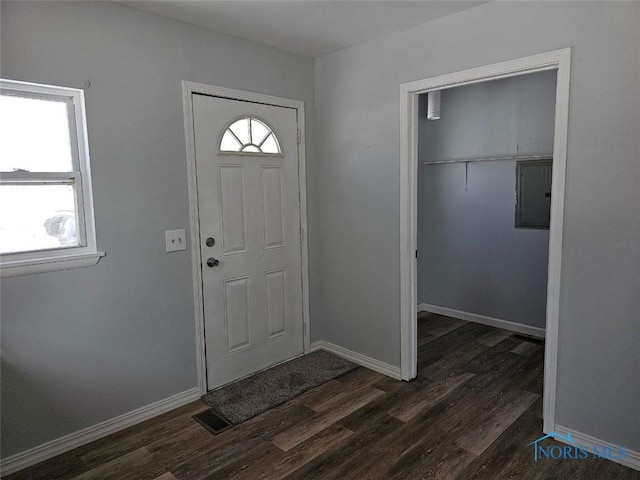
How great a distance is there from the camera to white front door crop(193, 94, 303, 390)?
292cm

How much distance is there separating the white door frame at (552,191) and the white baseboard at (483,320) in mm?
1445

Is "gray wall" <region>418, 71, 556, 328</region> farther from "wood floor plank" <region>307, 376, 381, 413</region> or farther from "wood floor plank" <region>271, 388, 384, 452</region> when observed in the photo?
"wood floor plank" <region>271, 388, 384, 452</region>

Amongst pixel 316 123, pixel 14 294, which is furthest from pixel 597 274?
pixel 14 294

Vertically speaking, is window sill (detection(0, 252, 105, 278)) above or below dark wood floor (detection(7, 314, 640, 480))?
above

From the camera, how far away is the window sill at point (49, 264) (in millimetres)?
2127

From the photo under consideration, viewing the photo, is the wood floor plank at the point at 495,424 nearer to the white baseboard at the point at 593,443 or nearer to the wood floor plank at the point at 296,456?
the white baseboard at the point at 593,443

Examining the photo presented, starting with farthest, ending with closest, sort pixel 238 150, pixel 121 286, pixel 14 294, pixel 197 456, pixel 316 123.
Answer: pixel 316 123
pixel 238 150
pixel 121 286
pixel 197 456
pixel 14 294

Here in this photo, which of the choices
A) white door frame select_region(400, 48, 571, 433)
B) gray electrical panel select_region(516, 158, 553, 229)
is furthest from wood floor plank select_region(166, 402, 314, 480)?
gray electrical panel select_region(516, 158, 553, 229)

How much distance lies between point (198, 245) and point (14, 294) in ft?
3.44

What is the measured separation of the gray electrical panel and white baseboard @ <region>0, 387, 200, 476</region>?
3154 millimetres

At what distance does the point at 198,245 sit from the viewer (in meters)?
2.86

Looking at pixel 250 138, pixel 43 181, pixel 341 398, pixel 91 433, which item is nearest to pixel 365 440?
pixel 341 398

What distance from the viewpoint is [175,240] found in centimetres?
274

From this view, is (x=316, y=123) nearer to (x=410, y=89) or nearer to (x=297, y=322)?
(x=410, y=89)
